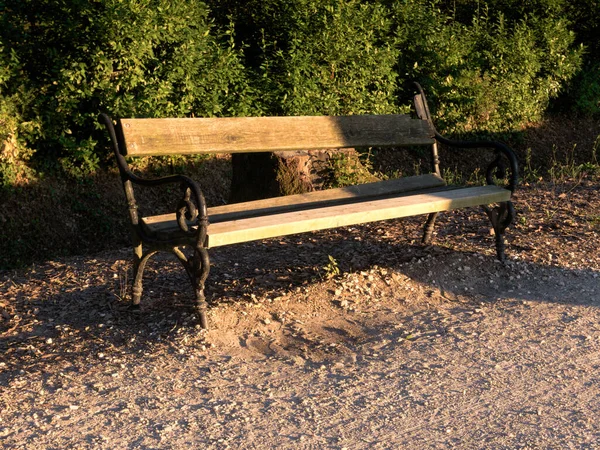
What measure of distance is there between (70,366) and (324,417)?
58.0 inches

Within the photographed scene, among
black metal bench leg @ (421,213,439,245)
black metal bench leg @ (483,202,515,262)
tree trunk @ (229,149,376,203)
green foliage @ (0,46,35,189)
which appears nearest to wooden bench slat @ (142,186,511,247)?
black metal bench leg @ (483,202,515,262)

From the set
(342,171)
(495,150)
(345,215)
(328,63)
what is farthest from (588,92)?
(345,215)

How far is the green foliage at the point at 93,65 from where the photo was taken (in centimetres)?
809

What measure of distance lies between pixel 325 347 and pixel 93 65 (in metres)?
4.94

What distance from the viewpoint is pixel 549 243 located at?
6.02 m

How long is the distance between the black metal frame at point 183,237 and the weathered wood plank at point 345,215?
122 millimetres

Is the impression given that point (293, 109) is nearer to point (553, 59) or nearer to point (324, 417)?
point (553, 59)

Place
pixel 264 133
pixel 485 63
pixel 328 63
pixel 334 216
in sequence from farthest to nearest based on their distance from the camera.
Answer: pixel 485 63 < pixel 328 63 < pixel 264 133 < pixel 334 216

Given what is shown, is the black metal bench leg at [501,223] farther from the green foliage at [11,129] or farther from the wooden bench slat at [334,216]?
the green foliage at [11,129]

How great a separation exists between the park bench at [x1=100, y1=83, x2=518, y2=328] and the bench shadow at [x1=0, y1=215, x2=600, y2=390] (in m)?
0.23

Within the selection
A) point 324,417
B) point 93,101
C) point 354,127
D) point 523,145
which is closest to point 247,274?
point 354,127

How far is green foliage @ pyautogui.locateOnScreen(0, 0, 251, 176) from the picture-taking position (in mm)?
8086

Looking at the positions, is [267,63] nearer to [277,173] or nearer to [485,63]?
[277,173]

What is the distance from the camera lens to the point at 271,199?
5.50 metres
